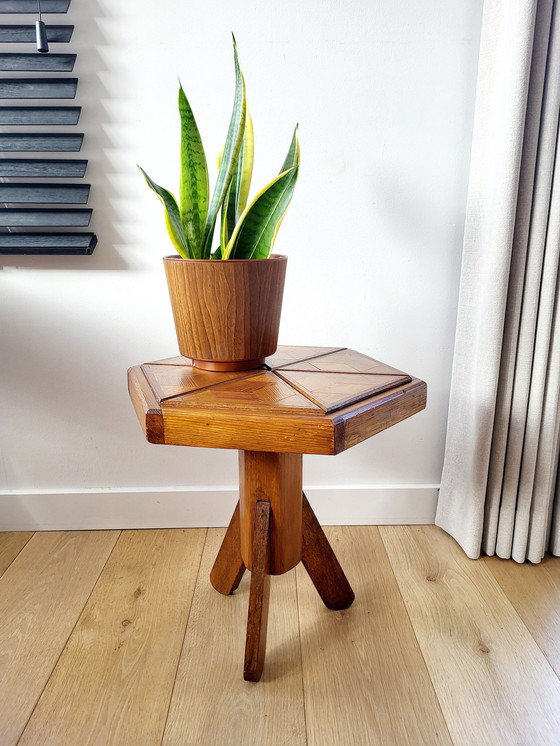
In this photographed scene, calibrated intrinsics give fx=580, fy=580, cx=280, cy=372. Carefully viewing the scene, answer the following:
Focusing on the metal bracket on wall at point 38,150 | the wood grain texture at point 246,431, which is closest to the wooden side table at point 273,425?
the wood grain texture at point 246,431

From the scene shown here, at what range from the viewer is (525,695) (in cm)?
100

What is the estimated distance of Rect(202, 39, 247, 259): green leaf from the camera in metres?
0.97

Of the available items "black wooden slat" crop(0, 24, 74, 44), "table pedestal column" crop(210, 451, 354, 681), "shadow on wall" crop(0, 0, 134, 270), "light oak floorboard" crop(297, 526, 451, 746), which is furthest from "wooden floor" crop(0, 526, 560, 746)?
"black wooden slat" crop(0, 24, 74, 44)

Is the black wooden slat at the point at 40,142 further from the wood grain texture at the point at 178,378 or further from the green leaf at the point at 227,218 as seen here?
the wood grain texture at the point at 178,378

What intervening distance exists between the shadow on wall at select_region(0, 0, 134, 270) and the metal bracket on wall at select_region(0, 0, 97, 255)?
32 millimetres

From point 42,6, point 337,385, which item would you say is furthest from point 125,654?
point 42,6

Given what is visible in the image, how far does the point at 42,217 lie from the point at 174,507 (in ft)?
2.58

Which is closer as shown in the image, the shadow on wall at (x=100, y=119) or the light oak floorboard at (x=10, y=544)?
the shadow on wall at (x=100, y=119)

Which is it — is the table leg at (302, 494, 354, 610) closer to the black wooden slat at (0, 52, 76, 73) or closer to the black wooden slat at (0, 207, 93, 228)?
the black wooden slat at (0, 207, 93, 228)

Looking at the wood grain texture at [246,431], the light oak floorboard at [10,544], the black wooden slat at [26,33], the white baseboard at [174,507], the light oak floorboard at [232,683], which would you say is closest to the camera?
the wood grain texture at [246,431]

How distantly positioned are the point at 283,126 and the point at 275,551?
0.93 metres

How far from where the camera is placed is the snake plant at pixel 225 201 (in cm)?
98

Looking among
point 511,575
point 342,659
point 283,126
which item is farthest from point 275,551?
point 283,126

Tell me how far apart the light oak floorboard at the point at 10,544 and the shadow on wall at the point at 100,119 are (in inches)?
27.1
